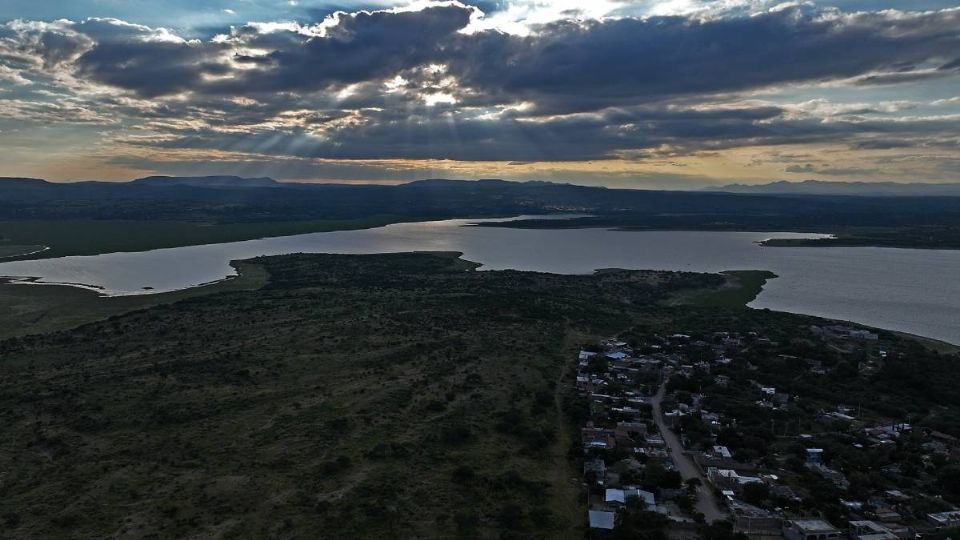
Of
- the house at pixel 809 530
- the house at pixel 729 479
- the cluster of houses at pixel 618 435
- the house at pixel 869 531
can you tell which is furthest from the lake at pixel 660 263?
the house at pixel 809 530

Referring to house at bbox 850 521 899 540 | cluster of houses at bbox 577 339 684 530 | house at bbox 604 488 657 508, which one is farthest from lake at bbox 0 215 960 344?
house at bbox 604 488 657 508

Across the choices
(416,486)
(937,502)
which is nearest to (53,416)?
(416,486)

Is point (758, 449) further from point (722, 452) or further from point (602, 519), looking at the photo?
point (602, 519)

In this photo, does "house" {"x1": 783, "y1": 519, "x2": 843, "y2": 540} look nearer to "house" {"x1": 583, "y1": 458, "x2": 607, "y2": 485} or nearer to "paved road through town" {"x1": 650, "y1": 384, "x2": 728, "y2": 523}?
"paved road through town" {"x1": 650, "y1": 384, "x2": 728, "y2": 523}

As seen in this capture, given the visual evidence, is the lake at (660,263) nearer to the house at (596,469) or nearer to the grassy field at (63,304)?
the grassy field at (63,304)

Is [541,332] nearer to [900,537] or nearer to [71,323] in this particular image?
[900,537]

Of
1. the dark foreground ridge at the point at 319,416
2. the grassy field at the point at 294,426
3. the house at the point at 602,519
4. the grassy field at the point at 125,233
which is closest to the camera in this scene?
the house at the point at 602,519

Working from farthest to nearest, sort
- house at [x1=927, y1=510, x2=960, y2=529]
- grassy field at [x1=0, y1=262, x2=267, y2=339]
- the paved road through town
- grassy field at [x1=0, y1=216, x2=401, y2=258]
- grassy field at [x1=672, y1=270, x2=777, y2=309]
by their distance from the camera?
grassy field at [x1=0, y1=216, x2=401, y2=258]
grassy field at [x1=672, y1=270, x2=777, y2=309]
grassy field at [x1=0, y1=262, x2=267, y2=339]
the paved road through town
house at [x1=927, y1=510, x2=960, y2=529]
